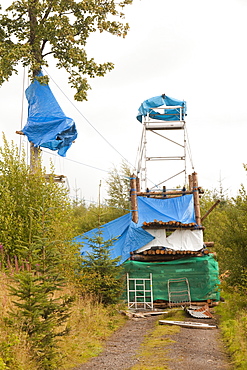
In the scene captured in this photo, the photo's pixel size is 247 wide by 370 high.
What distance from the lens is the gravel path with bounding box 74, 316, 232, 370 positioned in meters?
8.31

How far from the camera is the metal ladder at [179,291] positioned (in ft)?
60.0

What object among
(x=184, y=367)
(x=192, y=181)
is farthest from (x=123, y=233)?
(x=184, y=367)

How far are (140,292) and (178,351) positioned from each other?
29.1ft

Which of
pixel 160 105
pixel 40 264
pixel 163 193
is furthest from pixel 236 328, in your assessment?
pixel 160 105

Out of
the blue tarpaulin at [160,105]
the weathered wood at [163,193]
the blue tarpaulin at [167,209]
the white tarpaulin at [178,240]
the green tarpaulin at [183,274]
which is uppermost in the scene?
the blue tarpaulin at [160,105]

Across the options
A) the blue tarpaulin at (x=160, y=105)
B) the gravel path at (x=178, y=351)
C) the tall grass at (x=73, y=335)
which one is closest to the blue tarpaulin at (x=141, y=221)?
the tall grass at (x=73, y=335)

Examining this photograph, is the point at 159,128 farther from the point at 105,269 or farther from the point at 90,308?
the point at 90,308

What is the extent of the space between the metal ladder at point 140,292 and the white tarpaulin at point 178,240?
1.24 m

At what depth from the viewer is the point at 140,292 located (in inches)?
720

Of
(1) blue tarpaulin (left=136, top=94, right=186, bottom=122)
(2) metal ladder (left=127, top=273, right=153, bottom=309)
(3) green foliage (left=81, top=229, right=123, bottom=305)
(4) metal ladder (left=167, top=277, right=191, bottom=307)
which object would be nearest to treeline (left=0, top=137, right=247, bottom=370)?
(3) green foliage (left=81, top=229, right=123, bottom=305)

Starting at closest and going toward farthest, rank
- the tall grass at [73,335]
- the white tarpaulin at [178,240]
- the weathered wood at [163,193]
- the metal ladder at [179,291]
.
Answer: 1. the tall grass at [73,335]
2. the metal ladder at [179,291]
3. the white tarpaulin at [178,240]
4. the weathered wood at [163,193]

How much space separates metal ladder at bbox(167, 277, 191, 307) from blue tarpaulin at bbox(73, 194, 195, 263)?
1.96 metres

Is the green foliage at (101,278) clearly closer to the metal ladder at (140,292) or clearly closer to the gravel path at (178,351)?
the gravel path at (178,351)

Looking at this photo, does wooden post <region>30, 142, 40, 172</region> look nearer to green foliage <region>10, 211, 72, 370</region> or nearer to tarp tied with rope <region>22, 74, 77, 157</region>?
tarp tied with rope <region>22, 74, 77, 157</region>
